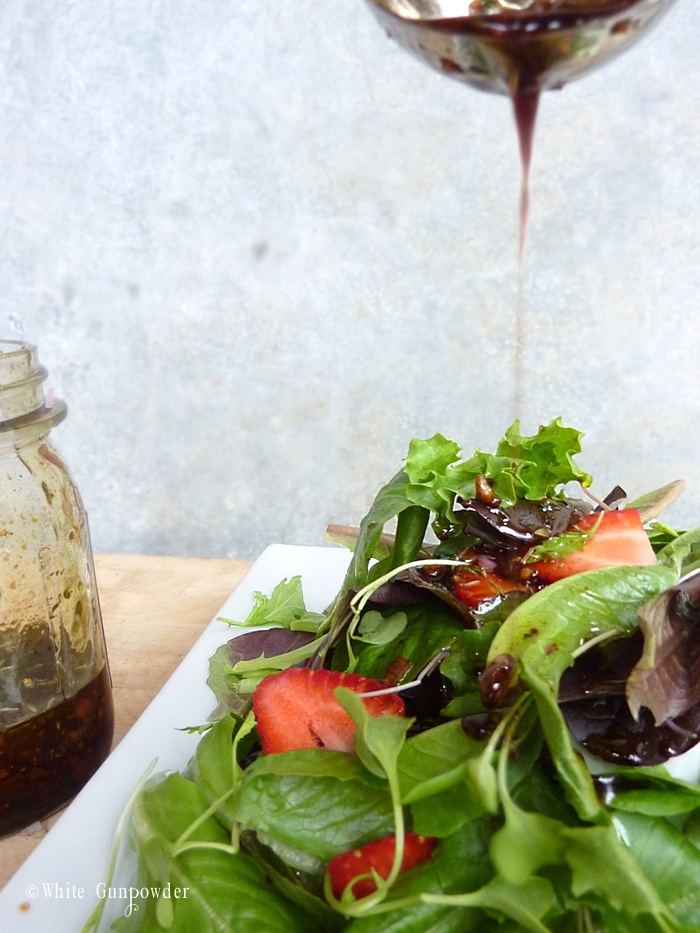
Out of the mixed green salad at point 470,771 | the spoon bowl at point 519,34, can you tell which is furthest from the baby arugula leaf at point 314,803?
the spoon bowl at point 519,34

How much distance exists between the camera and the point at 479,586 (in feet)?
2.48

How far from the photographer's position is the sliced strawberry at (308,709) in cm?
66

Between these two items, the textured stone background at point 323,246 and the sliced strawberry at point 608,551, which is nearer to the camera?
the sliced strawberry at point 608,551

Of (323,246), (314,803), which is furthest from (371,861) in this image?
(323,246)

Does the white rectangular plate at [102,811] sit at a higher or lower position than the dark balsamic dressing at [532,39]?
lower

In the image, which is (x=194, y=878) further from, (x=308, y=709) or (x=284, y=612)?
(x=284, y=612)

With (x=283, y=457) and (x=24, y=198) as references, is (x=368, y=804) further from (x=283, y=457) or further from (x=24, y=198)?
(x=24, y=198)

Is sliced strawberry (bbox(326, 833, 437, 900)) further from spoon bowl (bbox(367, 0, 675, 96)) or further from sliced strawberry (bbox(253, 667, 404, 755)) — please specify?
spoon bowl (bbox(367, 0, 675, 96))

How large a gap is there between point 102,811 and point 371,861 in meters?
0.25

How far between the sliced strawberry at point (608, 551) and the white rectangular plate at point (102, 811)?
0.35m

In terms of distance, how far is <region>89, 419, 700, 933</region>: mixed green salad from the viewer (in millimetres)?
538

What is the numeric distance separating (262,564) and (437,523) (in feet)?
1.16

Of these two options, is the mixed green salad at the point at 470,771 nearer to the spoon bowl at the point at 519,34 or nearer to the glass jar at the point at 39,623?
the glass jar at the point at 39,623

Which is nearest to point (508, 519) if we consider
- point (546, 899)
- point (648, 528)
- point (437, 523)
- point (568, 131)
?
point (437, 523)
